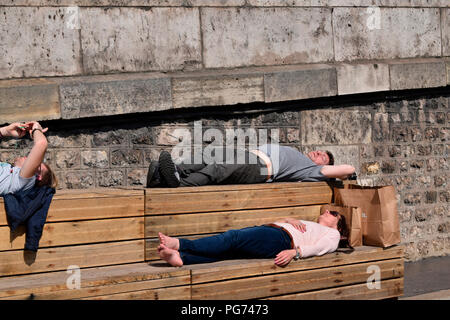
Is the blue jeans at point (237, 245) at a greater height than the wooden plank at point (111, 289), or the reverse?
the blue jeans at point (237, 245)

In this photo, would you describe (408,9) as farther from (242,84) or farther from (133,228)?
(133,228)

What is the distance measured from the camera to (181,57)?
21.3ft

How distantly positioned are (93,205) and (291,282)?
1617 millimetres

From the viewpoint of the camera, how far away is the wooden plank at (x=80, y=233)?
4.61 m

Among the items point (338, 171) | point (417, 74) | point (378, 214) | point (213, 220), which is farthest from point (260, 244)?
point (417, 74)

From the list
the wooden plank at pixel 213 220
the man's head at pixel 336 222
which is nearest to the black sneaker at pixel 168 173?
the wooden plank at pixel 213 220

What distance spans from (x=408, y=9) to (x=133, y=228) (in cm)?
451

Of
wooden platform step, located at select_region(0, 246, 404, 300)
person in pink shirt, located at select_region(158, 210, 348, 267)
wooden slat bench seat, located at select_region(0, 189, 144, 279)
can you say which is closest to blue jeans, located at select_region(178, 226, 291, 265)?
person in pink shirt, located at select_region(158, 210, 348, 267)

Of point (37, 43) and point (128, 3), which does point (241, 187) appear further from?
point (37, 43)

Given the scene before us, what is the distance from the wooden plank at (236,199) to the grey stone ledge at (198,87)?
4.12ft

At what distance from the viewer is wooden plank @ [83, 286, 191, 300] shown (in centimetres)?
438

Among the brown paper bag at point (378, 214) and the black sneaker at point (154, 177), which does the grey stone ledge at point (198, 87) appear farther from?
the brown paper bag at point (378, 214)

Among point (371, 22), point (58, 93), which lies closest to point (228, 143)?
point (58, 93)

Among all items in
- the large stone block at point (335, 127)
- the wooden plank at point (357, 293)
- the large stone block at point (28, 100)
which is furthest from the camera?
the large stone block at point (335, 127)
